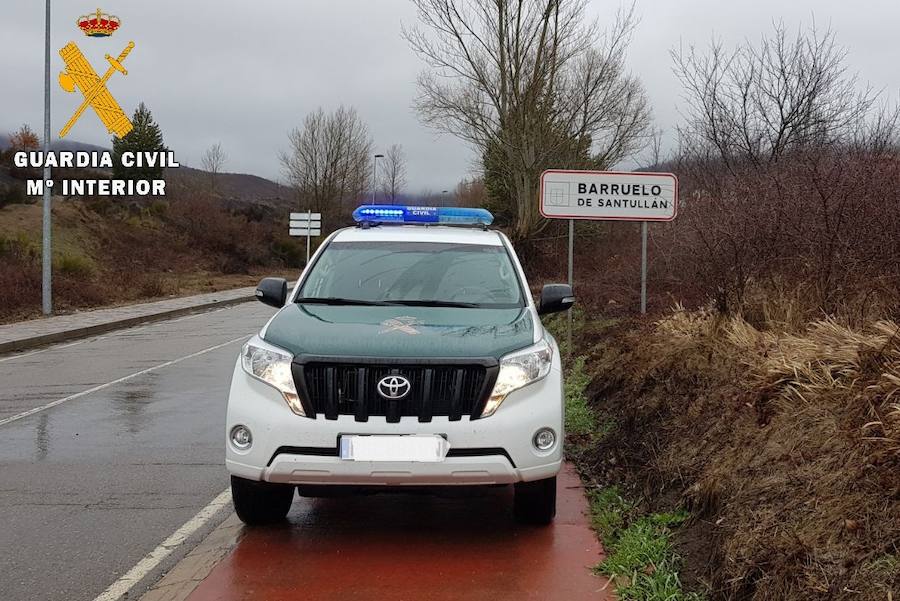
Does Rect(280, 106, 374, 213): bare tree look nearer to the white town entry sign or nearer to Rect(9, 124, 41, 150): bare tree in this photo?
Rect(9, 124, 41, 150): bare tree

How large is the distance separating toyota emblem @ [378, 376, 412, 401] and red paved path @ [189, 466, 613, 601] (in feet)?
2.94

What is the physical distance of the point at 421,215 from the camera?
7.30m

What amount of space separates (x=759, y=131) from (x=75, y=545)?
1476 centimetres

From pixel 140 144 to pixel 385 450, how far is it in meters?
58.1

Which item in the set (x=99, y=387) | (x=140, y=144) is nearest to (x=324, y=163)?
(x=140, y=144)

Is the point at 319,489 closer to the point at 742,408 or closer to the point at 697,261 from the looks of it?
the point at 742,408

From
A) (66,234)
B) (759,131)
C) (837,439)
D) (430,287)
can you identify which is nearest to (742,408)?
(837,439)

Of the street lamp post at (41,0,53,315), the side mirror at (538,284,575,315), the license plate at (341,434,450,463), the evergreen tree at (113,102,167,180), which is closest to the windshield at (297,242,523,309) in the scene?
the side mirror at (538,284,575,315)

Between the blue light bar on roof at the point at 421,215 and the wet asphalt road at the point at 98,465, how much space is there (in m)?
2.35

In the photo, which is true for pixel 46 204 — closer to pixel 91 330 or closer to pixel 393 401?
pixel 91 330

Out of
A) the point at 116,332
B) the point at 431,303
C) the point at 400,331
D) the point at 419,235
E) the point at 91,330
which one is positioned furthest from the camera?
the point at 116,332

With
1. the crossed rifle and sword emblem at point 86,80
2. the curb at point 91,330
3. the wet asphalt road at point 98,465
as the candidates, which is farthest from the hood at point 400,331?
the crossed rifle and sword emblem at point 86,80

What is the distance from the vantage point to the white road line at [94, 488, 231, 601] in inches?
170

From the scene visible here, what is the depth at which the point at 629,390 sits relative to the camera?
7699 millimetres
